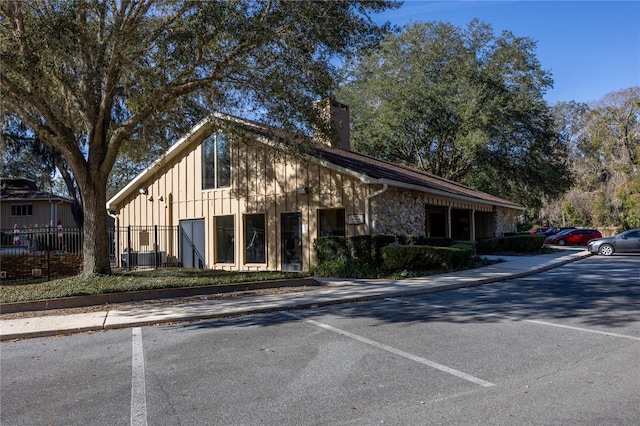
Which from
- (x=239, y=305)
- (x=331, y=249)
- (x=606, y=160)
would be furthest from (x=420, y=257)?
(x=606, y=160)

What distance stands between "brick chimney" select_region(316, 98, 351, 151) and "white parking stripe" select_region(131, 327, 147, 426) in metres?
8.81

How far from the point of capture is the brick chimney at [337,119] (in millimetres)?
14441

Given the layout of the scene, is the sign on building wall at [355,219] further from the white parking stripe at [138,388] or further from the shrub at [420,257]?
the white parking stripe at [138,388]

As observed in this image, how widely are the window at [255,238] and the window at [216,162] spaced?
1.87m

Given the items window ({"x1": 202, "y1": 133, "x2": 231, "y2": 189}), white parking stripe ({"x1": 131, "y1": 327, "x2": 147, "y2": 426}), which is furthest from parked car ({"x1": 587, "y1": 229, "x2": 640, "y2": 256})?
white parking stripe ({"x1": 131, "y1": 327, "x2": 147, "y2": 426})

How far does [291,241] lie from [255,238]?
168 centimetres

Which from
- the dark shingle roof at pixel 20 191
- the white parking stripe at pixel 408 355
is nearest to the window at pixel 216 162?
the white parking stripe at pixel 408 355

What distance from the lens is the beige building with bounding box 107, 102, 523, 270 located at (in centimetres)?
1614

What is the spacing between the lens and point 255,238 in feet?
61.7

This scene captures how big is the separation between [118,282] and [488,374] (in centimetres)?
984

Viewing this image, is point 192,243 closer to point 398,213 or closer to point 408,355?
point 398,213

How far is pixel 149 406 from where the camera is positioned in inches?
185

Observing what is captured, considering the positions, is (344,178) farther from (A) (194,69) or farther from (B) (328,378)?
(B) (328,378)

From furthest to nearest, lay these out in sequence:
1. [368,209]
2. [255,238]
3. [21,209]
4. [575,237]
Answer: [575,237]
[21,209]
[255,238]
[368,209]
